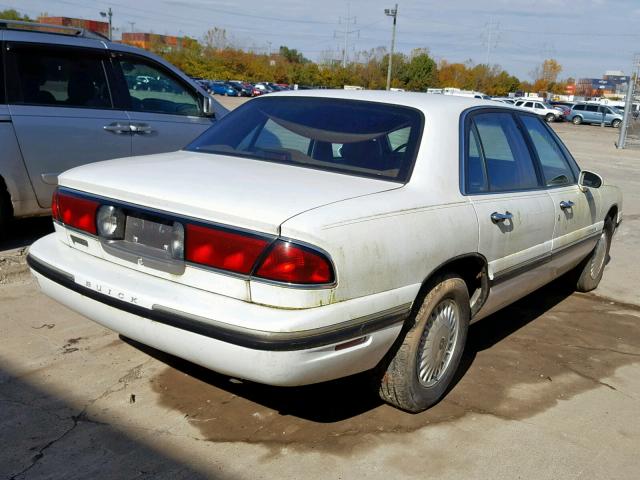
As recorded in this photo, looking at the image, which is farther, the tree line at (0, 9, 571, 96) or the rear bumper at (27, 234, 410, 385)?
the tree line at (0, 9, 571, 96)

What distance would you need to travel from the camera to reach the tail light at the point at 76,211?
3.22 meters

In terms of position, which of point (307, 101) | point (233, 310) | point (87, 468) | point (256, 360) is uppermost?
point (307, 101)

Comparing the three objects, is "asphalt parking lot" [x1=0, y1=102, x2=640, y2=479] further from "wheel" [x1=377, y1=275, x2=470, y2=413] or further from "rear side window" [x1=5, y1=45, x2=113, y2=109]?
"rear side window" [x1=5, y1=45, x2=113, y2=109]

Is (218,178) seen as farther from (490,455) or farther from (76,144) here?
(76,144)

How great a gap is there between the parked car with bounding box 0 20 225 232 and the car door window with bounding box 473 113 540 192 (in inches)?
132

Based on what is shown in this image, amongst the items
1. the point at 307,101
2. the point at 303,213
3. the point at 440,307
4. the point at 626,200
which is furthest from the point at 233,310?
the point at 626,200

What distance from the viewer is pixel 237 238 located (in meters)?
2.70

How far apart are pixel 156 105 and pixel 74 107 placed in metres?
0.88

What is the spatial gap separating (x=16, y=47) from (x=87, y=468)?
13.8 feet

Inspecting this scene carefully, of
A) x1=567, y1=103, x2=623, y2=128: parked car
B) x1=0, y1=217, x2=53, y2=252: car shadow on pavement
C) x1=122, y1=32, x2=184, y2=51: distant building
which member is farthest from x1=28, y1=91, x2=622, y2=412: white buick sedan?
x1=122, y1=32, x2=184, y2=51: distant building

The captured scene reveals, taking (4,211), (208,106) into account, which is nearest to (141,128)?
(208,106)

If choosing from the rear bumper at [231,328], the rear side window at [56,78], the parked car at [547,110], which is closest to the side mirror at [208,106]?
the rear side window at [56,78]

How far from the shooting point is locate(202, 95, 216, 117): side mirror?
664 cm

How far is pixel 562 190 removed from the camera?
4.63 m
